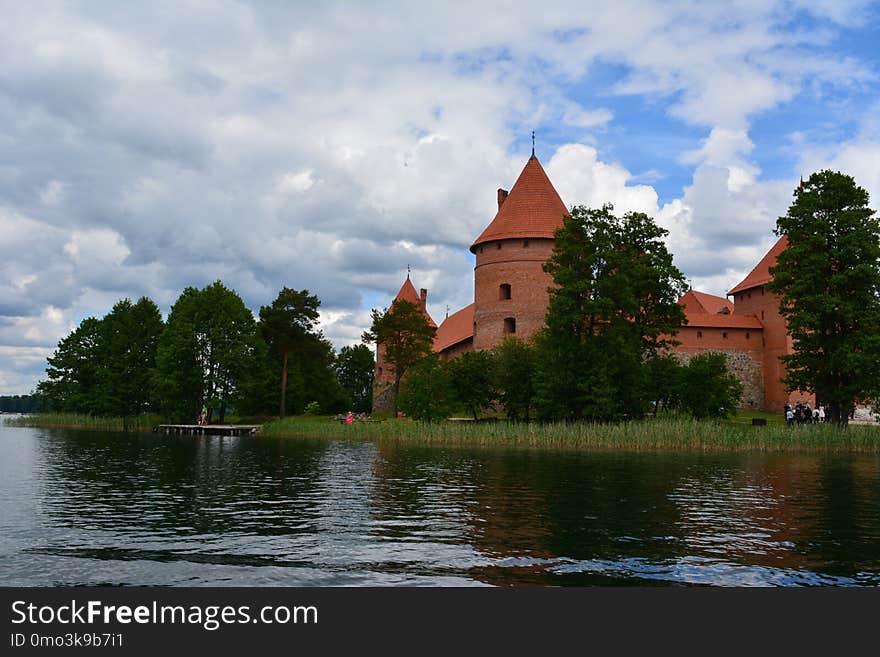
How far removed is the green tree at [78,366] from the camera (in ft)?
159

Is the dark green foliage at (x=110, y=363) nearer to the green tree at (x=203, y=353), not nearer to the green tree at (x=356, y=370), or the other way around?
the green tree at (x=203, y=353)

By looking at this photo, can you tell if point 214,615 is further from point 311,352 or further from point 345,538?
point 311,352

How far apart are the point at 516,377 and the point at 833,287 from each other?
1287cm

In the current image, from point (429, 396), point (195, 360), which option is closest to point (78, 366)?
point (195, 360)

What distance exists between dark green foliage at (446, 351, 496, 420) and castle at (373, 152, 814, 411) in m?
5.24

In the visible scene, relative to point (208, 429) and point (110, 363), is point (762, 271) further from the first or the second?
point (110, 363)

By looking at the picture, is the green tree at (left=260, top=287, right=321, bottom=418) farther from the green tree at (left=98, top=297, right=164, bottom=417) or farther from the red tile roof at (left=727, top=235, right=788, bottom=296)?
the red tile roof at (left=727, top=235, right=788, bottom=296)

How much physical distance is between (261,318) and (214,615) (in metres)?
43.0

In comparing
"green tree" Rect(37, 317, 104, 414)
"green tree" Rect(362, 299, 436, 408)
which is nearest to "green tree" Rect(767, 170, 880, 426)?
"green tree" Rect(362, 299, 436, 408)

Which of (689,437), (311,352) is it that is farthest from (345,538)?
(311,352)

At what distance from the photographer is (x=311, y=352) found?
155ft

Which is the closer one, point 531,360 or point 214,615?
point 214,615

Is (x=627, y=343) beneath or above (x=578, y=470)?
above

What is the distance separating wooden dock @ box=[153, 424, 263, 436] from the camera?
128 feet
